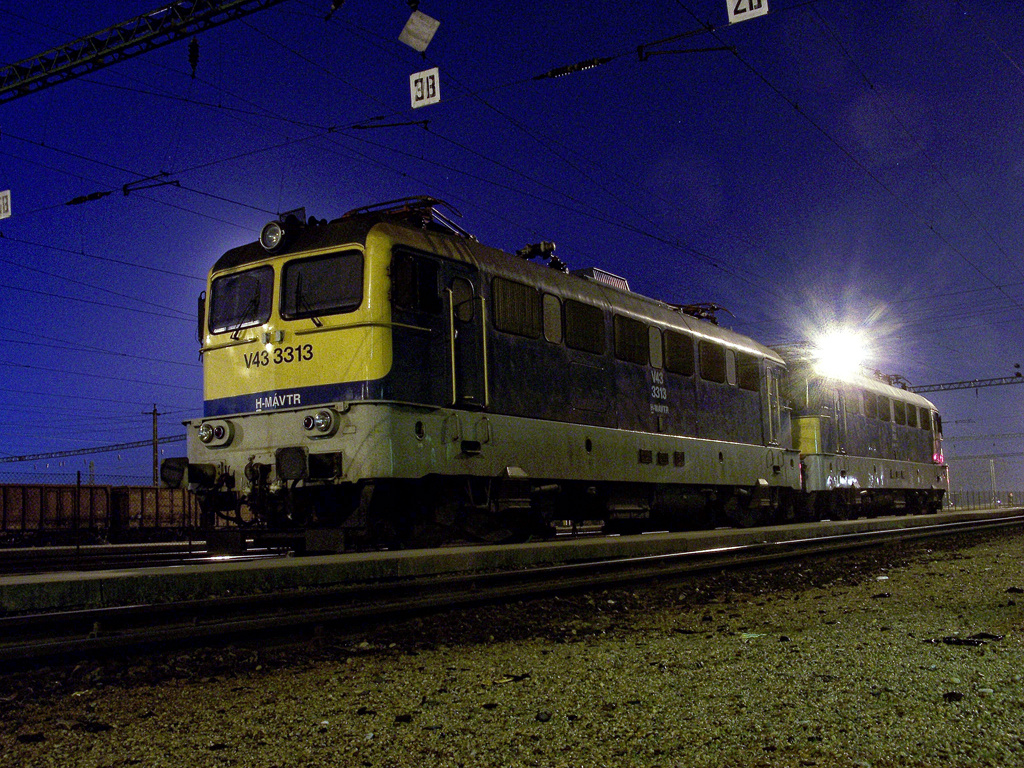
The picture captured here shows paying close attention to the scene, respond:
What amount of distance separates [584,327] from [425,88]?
397cm

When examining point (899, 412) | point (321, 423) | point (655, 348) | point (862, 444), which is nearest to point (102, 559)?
point (321, 423)

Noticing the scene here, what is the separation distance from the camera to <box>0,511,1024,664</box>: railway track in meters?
5.29

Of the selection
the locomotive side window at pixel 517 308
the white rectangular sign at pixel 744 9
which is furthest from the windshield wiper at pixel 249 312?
the white rectangular sign at pixel 744 9

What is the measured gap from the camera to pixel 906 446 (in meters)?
25.3

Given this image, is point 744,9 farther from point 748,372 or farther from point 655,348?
point 748,372

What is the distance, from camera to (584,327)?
12.5 metres

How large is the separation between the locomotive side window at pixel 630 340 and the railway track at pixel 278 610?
12.5ft

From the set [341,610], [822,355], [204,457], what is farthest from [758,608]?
[822,355]

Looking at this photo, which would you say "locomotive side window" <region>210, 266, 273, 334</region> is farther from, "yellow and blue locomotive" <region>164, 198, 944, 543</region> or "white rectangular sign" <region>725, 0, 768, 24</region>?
"white rectangular sign" <region>725, 0, 768, 24</region>

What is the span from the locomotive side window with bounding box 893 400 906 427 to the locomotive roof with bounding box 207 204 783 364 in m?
13.8

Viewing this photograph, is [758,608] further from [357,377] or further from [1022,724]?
[357,377]

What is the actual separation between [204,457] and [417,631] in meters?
4.95

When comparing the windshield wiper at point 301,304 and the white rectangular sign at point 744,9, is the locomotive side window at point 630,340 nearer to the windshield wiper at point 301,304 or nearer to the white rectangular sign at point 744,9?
the white rectangular sign at point 744,9

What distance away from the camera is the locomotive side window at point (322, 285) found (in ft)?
32.0
